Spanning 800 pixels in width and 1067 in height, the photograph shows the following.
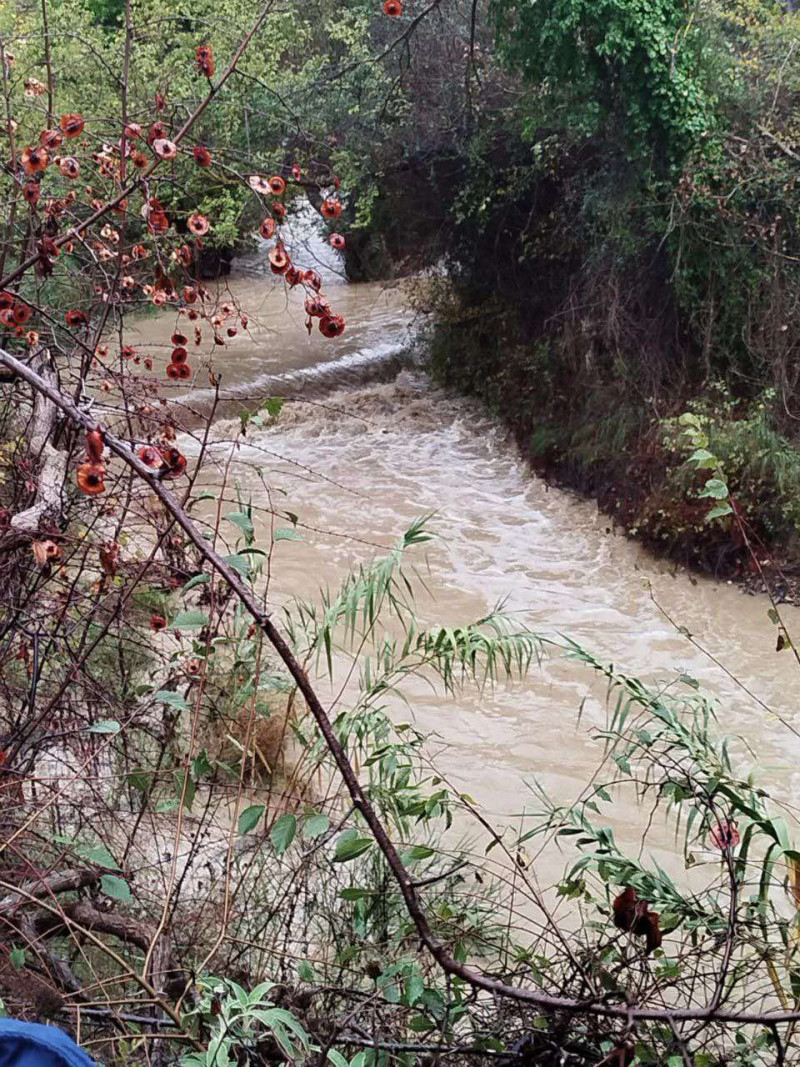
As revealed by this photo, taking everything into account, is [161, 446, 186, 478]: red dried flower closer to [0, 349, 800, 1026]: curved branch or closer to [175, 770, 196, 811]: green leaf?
[0, 349, 800, 1026]: curved branch

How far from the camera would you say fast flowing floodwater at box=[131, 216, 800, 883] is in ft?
16.4

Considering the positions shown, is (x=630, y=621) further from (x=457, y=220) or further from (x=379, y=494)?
(x=457, y=220)

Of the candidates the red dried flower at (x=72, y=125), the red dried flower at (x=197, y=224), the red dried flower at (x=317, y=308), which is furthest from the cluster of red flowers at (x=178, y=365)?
the red dried flower at (x=72, y=125)

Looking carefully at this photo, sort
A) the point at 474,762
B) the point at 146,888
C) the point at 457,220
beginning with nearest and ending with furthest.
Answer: the point at 146,888 → the point at 474,762 → the point at 457,220

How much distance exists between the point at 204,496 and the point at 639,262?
6181 mm

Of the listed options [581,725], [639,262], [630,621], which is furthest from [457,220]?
[581,725]

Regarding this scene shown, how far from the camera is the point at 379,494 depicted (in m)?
8.55

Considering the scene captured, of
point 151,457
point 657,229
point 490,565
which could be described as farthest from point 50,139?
point 657,229

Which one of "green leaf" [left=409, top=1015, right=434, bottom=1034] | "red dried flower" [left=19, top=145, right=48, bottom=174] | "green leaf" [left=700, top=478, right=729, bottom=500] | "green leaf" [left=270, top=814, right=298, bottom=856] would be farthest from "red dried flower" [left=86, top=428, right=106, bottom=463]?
"green leaf" [left=700, top=478, right=729, bottom=500]

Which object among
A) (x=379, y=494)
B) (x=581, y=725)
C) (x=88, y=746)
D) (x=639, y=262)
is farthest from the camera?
(x=379, y=494)

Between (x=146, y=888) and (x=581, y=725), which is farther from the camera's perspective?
(x=581, y=725)

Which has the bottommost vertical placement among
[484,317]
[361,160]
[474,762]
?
[474,762]

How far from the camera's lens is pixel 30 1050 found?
3.72 ft

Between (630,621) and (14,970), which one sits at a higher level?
(14,970)
